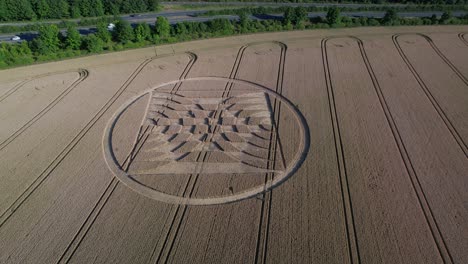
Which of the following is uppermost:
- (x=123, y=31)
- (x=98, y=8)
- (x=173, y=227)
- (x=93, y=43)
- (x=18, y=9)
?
(x=18, y=9)

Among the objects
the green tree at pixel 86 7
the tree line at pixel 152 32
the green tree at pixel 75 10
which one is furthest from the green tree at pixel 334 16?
the green tree at pixel 75 10

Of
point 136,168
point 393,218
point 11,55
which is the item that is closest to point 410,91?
point 393,218

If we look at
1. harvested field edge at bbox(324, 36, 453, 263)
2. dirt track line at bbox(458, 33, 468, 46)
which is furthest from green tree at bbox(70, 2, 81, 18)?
dirt track line at bbox(458, 33, 468, 46)

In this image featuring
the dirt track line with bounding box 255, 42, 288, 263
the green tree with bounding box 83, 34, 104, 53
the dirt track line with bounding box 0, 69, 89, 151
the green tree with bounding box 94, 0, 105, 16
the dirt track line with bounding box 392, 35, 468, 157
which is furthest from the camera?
the green tree with bounding box 94, 0, 105, 16

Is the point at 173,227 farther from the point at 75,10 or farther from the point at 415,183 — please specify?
the point at 75,10

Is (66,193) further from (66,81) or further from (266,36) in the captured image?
(266,36)

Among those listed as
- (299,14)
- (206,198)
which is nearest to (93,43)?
(299,14)

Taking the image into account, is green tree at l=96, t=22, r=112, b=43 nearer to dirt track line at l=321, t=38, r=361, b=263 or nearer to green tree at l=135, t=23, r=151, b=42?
green tree at l=135, t=23, r=151, b=42
